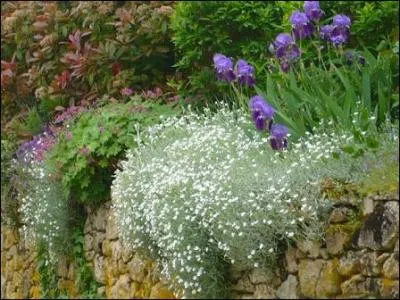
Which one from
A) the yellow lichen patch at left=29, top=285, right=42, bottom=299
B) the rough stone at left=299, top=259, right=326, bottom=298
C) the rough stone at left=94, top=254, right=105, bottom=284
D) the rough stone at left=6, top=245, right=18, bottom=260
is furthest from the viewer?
the rough stone at left=6, top=245, right=18, bottom=260

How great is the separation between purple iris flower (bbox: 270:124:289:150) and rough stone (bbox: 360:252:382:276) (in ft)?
3.43

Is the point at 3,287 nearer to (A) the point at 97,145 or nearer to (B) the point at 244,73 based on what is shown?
(A) the point at 97,145

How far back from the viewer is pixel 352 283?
516 cm

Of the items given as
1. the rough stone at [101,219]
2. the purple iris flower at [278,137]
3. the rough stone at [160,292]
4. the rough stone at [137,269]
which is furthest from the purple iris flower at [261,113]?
the rough stone at [101,219]

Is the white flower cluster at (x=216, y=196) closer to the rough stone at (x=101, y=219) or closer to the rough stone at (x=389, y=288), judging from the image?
the rough stone at (x=389, y=288)

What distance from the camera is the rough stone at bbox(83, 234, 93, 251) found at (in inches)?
328

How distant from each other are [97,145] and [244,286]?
225 centimetres

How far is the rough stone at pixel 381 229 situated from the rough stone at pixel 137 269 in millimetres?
2474

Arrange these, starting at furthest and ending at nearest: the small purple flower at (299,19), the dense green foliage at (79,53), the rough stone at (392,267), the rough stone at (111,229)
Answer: the dense green foliage at (79,53) < the rough stone at (111,229) < the small purple flower at (299,19) < the rough stone at (392,267)

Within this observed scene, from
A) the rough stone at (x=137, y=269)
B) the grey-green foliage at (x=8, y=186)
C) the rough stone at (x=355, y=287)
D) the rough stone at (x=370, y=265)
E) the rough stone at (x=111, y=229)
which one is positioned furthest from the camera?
the grey-green foliage at (x=8, y=186)

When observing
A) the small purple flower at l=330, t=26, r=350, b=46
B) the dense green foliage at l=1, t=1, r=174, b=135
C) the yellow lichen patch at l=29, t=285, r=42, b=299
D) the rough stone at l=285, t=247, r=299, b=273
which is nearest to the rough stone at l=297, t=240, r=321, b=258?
the rough stone at l=285, t=247, r=299, b=273

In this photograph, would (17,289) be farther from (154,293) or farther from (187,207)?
(187,207)

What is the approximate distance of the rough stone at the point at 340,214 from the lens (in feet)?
17.2

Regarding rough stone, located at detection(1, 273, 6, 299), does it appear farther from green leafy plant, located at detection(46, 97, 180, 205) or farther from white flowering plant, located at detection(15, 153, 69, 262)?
green leafy plant, located at detection(46, 97, 180, 205)
